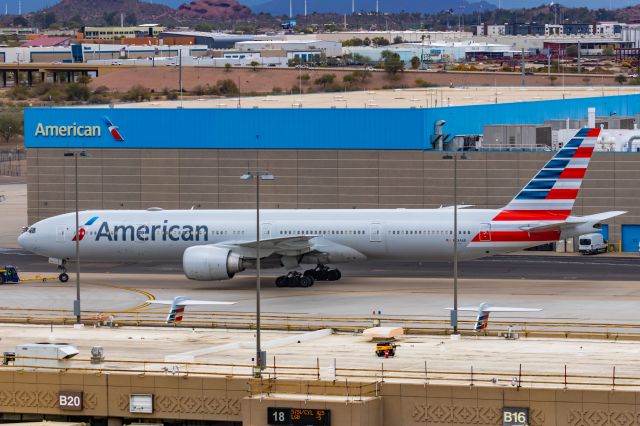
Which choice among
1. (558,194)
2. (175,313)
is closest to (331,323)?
(175,313)

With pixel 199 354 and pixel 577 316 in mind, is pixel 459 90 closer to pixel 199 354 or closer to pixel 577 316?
pixel 577 316

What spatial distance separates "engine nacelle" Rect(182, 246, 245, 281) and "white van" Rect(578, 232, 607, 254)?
26.5m

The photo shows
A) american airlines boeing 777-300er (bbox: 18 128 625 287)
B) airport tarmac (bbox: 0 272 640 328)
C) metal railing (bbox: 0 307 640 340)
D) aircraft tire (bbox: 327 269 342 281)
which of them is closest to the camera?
metal railing (bbox: 0 307 640 340)

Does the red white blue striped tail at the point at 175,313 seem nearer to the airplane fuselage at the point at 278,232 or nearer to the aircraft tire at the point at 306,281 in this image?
the airplane fuselage at the point at 278,232

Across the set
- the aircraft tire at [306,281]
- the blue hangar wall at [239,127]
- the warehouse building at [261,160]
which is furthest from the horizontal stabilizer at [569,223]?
the blue hangar wall at [239,127]

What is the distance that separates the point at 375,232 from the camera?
8125 cm

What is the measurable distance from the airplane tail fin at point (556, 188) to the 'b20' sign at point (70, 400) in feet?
130

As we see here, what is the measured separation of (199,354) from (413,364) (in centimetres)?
723

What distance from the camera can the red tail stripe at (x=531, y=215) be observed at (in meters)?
79.7

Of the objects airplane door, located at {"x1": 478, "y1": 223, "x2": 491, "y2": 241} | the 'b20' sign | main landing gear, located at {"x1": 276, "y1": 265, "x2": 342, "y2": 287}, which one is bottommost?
main landing gear, located at {"x1": 276, "y1": 265, "x2": 342, "y2": 287}

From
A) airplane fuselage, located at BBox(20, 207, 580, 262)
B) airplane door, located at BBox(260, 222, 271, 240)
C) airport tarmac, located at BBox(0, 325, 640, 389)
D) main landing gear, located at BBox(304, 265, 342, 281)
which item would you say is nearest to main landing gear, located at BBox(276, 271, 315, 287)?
main landing gear, located at BBox(304, 265, 342, 281)

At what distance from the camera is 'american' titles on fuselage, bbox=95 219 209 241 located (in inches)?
3268

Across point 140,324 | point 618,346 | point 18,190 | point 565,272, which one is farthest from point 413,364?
point 18,190

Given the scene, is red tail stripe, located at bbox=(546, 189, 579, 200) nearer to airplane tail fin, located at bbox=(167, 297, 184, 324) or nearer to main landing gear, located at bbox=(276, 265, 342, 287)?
main landing gear, located at bbox=(276, 265, 342, 287)
